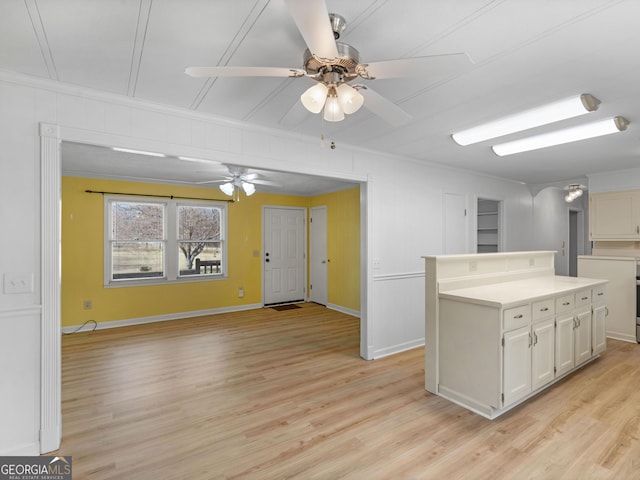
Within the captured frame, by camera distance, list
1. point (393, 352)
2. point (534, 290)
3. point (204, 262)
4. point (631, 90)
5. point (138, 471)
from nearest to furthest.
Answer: point (138, 471) < point (631, 90) < point (534, 290) < point (393, 352) < point (204, 262)

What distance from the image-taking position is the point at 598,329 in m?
3.54

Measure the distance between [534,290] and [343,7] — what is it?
9.29 ft

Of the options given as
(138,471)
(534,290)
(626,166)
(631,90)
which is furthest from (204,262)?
(626,166)

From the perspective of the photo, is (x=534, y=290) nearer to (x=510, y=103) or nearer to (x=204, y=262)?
(x=510, y=103)

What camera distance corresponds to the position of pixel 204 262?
604cm

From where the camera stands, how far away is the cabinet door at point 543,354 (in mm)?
2656

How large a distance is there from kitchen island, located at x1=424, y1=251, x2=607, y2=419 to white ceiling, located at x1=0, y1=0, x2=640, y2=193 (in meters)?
1.44

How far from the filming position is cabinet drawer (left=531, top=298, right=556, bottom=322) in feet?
8.72

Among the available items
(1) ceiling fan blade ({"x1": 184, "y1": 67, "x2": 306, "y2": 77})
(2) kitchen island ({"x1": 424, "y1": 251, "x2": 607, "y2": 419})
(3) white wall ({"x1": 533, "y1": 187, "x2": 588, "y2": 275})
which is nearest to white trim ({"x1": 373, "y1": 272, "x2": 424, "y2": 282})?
(2) kitchen island ({"x1": 424, "y1": 251, "x2": 607, "y2": 419})

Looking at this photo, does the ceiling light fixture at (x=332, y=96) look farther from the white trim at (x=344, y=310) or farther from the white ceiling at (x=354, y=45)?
the white trim at (x=344, y=310)

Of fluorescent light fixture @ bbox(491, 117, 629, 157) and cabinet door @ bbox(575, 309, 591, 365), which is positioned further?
cabinet door @ bbox(575, 309, 591, 365)

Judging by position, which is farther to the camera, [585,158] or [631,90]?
[585,158]

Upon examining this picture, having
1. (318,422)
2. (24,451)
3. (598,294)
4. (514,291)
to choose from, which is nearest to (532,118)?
(514,291)

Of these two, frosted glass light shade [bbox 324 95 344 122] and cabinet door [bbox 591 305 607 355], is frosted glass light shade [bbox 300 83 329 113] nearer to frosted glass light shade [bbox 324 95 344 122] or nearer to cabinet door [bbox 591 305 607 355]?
frosted glass light shade [bbox 324 95 344 122]
